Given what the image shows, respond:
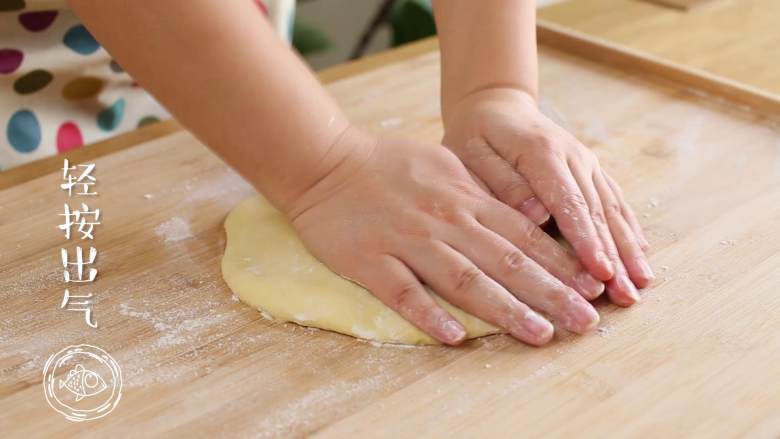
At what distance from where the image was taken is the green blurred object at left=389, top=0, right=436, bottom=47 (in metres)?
1.72

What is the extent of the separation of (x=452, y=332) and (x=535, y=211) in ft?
0.56

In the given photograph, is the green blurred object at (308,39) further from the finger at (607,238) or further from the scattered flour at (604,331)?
the scattered flour at (604,331)

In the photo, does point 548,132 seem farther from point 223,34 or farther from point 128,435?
point 128,435

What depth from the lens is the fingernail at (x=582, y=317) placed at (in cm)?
74

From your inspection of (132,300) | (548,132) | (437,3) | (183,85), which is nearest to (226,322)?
(132,300)

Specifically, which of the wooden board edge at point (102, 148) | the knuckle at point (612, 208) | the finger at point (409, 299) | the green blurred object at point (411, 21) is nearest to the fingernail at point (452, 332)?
the finger at point (409, 299)

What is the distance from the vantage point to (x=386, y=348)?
75 cm

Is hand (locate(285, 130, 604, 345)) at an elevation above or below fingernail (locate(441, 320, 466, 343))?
above

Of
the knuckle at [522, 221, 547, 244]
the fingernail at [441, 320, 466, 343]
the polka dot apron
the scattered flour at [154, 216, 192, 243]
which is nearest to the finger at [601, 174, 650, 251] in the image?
the knuckle at [522, 221, 547, 244]

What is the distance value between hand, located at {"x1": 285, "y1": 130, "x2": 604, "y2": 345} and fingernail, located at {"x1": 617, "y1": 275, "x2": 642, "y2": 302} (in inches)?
0.8

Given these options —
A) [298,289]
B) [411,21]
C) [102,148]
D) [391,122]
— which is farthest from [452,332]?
[411,21]

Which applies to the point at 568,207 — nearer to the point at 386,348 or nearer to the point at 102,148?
the point at 386,348

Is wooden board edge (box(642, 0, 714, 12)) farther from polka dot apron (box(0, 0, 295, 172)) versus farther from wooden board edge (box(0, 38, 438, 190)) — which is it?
polka dot apron (box(0, 0, 295, 172))

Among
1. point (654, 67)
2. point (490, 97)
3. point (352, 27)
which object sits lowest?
point (352, 27)
